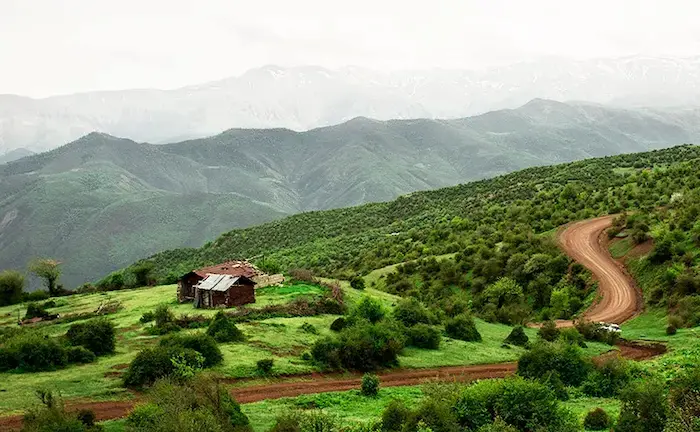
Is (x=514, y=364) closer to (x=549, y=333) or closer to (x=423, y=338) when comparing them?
(x=549, y=333)

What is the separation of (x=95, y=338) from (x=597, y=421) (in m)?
23.7

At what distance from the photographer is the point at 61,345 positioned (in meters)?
28.8

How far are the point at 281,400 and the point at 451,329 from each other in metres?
16.4

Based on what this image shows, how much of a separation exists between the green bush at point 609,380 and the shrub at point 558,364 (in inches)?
24.6

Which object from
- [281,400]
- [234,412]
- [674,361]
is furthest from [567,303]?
[234,412]

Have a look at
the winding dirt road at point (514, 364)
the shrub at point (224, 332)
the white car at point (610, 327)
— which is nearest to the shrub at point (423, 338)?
the winding dirt road at point (514, 364)

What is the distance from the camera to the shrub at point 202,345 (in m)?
27.2

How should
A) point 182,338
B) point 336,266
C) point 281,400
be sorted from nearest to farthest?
point 281,400 < point 182,338 < point 336,266

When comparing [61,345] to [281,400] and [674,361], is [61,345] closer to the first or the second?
[281,400]

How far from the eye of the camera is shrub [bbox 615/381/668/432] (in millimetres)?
18406

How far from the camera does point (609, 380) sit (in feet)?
84.7

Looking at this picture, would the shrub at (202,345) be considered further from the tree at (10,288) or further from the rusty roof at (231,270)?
the tree at (10,288)

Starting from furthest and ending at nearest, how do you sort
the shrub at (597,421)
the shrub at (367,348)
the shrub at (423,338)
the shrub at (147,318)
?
the shrub at (147,318) < the shrub at (423,338) < the shrub at (367,348) < the shrub at (597,421)

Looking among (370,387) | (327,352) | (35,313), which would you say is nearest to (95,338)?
(327,352)
